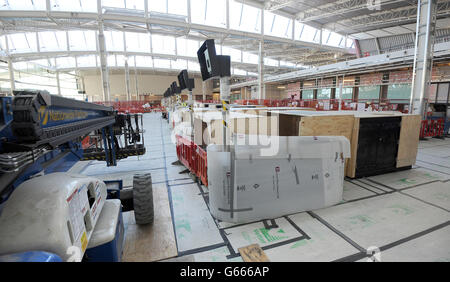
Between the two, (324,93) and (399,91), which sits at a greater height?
(324,93)

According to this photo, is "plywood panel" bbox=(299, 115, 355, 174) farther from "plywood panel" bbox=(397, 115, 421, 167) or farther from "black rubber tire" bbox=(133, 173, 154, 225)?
"black rubber tire" bbox=(133, 173, 154, 225)

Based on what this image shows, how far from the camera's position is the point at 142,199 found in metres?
3.31

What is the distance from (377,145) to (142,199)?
18.8 ft

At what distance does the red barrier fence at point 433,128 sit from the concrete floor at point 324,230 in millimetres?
7537

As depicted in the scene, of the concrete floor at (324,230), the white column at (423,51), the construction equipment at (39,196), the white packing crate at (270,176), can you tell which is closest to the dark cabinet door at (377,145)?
the concrete floor at (324,230)

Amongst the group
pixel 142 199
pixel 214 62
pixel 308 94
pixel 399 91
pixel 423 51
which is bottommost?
pixel 142 199

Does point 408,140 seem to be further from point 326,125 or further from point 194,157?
point 194,157

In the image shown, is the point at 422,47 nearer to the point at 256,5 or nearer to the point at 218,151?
the point at 218,151

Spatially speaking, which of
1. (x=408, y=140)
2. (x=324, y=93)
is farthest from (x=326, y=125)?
(x=324, y=93)

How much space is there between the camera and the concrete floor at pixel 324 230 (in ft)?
9.39

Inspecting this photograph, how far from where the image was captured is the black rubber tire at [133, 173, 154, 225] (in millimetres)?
3262

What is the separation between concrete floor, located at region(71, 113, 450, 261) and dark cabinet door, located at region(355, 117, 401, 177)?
0.55 metres

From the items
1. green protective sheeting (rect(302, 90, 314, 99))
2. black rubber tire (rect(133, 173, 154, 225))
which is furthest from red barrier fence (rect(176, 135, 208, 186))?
green protective sheeting (rect(302, 90, 314, 99))

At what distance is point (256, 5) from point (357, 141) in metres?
21.7
